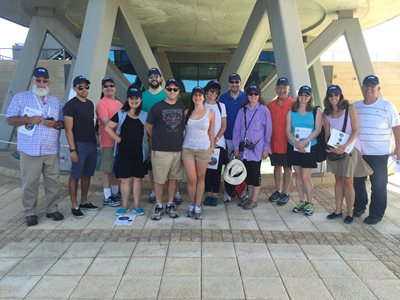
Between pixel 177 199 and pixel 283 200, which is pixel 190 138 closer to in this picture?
pixel 177 199

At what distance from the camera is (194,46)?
66.7ft

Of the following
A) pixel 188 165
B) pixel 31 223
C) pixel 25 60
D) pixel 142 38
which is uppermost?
pixel 142 38

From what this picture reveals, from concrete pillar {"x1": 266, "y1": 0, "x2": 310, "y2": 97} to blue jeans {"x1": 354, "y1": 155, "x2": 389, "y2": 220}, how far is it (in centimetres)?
288

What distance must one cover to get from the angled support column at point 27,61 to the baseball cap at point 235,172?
9.90 m

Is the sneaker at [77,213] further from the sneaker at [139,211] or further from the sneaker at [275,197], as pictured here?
the sneaker at [275,197]

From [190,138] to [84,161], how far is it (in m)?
1.55

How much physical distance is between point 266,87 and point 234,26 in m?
2.86

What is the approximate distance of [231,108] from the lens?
5.93 m

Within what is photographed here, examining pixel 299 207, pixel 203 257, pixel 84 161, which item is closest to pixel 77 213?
pixel 84 161

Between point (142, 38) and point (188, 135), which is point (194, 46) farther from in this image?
point (188, 135)

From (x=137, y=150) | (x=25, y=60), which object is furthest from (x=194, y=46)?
(x=137, y=150)

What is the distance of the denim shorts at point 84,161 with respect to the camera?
5.19 metres

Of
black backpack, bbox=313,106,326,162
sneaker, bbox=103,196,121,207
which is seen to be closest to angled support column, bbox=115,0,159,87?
sneaker, bbox=103,196,121,207

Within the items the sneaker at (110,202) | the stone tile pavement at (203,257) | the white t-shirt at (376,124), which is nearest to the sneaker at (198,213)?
the stone tile pavement at (203,257)
